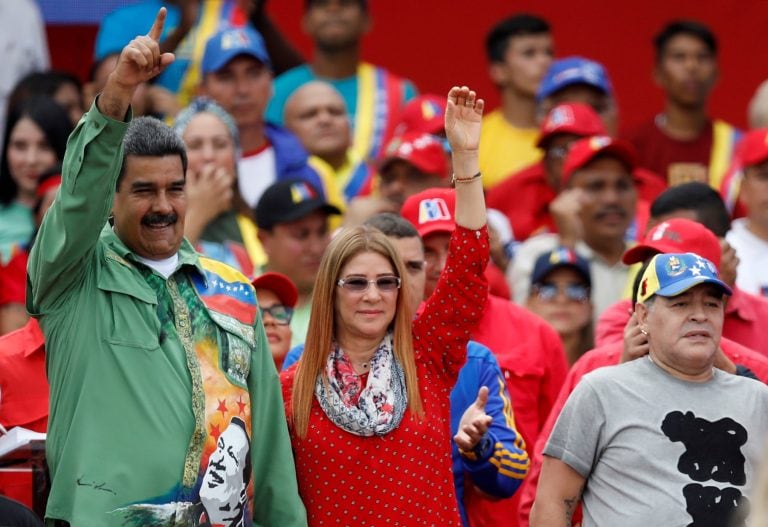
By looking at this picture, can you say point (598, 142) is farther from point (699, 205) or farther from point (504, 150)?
point (699, 205)

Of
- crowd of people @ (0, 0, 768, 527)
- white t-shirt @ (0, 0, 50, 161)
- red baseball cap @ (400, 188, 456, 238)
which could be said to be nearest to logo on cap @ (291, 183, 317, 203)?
crowd of people @ (0, 0, 768, 527)

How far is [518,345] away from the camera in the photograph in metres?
6.22

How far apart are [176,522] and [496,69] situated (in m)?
5.58

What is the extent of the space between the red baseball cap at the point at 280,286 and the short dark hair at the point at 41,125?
2365 millimetres

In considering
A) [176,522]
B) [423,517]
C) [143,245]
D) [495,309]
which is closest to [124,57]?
[143,245]

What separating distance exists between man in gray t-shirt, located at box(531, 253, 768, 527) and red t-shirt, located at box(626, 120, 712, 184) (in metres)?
4.16

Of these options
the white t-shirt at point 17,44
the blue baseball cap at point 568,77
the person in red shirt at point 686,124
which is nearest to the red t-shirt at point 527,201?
the blue baseball cap at point 568,77

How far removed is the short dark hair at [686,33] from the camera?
9.55 metres

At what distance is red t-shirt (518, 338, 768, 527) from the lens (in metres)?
5.57

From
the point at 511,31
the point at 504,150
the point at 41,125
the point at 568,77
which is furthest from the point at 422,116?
the point at 41,125

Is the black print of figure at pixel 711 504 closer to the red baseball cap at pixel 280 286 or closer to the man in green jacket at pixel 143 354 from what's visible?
the man in green jacket at pixel 143 354

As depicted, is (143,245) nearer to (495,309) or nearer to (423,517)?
(423,517)

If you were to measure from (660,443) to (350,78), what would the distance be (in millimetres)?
4973

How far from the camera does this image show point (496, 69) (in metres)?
9.69
